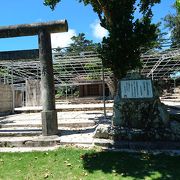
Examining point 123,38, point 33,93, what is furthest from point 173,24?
point 123,38

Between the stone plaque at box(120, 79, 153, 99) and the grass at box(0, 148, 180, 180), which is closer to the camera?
the grass at box(0, 148, 180, 180)

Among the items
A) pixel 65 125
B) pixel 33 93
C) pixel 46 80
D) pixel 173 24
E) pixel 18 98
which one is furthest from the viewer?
pixel 173 24

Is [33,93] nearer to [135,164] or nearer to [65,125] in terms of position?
[65,125]

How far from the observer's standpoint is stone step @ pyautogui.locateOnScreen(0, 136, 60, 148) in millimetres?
8445

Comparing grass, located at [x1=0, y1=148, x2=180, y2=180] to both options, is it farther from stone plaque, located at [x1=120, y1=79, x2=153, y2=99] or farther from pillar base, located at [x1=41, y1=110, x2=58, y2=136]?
stone plaque, located at [x1=120, y1=79, x2=153, y2=99]

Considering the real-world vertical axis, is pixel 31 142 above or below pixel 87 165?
above

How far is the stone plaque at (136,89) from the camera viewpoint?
850 centimetres

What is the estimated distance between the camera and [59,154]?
736cm

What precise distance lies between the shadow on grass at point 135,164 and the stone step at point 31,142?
5.11 feet

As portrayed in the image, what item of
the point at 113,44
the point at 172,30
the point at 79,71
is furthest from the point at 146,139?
the point at 172,30

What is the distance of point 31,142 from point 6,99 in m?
9.22

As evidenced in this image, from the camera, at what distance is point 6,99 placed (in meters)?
17.2

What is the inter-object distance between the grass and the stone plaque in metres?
1.89

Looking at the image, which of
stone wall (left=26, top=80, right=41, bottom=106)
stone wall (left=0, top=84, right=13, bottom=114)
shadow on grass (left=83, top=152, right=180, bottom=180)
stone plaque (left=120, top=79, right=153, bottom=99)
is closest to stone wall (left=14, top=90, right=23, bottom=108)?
stone wall (left=26, top=80, right=41, bottom=106)
